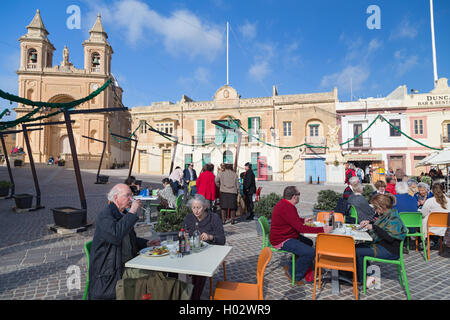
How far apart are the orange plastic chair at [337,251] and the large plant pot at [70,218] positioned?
5511 millimetres

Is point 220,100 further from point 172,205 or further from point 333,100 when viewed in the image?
point 172,205

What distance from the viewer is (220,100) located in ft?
88.5

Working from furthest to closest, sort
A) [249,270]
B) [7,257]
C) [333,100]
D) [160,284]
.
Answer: [333,100] < [7,257] < [249,270] < [160,284]

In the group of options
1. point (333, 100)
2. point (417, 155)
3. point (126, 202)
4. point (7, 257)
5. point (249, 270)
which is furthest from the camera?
point (333, 100)

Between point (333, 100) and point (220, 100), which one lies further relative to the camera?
point (220, 100)

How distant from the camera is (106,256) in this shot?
252cm

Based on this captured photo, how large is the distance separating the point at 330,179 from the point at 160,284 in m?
22.8

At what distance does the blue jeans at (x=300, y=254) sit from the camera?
3.60m

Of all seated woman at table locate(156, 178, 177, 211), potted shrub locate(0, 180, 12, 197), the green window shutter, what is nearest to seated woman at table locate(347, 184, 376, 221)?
seated woman at table locate(156, 178, 177, 211)

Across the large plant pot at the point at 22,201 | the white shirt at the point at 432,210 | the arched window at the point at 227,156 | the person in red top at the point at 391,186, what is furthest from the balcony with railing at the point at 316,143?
the large plant pot at the point at 22,201

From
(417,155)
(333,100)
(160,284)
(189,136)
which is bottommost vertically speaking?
(160,284)

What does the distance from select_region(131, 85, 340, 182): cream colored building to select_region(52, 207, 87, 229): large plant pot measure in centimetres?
1655
